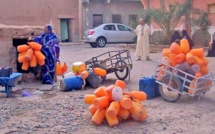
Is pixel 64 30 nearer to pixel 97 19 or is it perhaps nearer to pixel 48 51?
pixel 97 19

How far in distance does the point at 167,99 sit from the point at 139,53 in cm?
741

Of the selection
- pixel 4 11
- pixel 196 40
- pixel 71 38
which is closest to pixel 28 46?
pixel 196 40

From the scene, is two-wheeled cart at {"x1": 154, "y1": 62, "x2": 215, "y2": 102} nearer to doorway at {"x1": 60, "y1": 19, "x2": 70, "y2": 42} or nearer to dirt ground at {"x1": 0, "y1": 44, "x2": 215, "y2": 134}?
dirt ground at {"x1": 0, "y1": 44, "x2": 215, "y2": 134}

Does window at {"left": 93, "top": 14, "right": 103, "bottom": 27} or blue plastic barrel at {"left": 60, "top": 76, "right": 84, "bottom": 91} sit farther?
window at {"left": 93, "top": 14, "right": 103, "bottom": 27}

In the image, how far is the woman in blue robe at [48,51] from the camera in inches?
362

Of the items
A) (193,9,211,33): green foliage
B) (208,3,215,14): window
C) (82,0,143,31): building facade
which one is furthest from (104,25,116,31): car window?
(193,9,211,33): green foliage

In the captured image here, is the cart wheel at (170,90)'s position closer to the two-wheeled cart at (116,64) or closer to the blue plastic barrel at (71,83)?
the blue plastic barrel at (71,83)

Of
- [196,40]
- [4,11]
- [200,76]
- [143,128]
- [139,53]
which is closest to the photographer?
[143,128]

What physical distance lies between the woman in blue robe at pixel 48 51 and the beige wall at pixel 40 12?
1770 centimetres

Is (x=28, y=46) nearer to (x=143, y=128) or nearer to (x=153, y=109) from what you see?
(x=153, y=109)

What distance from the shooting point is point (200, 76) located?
695 centimetres

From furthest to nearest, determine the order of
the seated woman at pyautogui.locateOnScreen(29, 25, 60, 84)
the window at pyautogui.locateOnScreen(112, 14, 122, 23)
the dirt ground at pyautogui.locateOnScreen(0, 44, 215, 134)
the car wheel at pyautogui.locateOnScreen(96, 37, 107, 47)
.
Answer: the window at pyautogui.locateOnScreen(112, 14, 122, 23) → the car wheel at pyautogui.locateOnScreen(96, 37, 107, 47) → the seated woman at pyautogui.locateOnScreen(29, 25, 60, 84) → the dirt ground at pyautogui.locateOnScreen(0, 44, 215, 134)

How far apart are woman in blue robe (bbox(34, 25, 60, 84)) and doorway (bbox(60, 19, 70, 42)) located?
1972 centimetres

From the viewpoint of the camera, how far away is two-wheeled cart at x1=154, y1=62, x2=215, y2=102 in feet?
22.7
